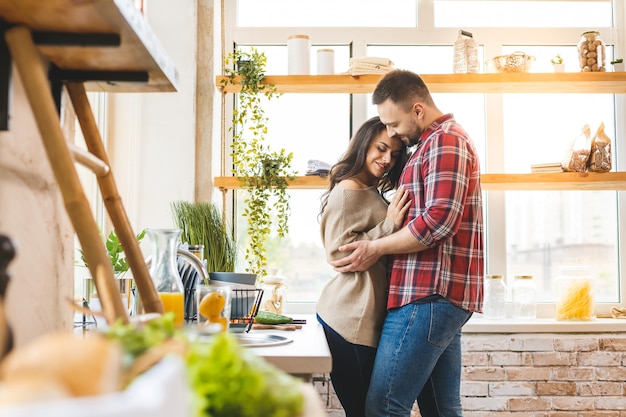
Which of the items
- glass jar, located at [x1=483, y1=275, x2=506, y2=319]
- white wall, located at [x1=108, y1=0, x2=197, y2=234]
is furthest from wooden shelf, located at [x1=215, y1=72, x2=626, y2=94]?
glass jar, located at [x1=483, y1=275, x2=506, y2=319]

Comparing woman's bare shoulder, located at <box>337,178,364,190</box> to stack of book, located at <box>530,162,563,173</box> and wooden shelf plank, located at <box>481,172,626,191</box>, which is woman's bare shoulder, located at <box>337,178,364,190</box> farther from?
stack of book, located at <box>530,162,563,173</box>

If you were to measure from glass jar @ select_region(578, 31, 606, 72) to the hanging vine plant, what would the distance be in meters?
1.55

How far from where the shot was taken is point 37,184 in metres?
1.07

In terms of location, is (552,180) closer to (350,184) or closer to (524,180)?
(524,180)

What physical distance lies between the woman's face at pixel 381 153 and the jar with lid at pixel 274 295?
0.87 m

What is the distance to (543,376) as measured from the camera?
10.7 feet

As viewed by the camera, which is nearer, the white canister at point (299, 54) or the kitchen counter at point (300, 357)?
the kitchen counter at point (300, 357)

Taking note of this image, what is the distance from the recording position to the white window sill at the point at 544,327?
326 cm

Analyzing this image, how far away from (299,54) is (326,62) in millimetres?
143

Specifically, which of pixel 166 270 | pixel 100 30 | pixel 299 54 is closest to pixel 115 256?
pixel 166 270

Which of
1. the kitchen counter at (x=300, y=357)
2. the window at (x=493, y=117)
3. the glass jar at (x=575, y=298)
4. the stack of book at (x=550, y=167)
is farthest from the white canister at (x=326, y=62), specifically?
the kitchen counter at (x=300, y=357)

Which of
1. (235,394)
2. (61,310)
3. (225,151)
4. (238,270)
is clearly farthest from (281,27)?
(235,394)

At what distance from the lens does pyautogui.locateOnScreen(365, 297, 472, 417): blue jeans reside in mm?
2188

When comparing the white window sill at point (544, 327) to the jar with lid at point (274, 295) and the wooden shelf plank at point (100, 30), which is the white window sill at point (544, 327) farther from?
the wooden shelf plank at point (100, 30)
